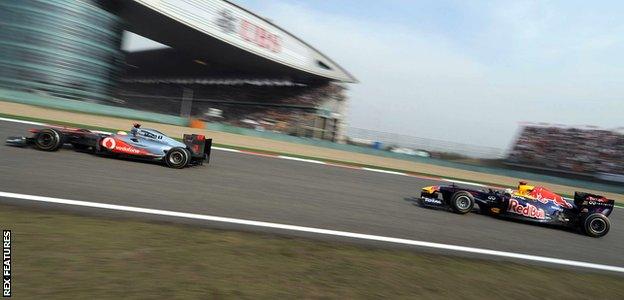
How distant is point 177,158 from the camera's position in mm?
9523

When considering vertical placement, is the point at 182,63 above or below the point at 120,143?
above

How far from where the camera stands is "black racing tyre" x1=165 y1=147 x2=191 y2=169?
949cm

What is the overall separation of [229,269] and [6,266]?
1861 mm

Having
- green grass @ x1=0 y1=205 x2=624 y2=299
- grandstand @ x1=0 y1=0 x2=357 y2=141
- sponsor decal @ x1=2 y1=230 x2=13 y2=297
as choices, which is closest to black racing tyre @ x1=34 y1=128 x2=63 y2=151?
green grass @ x1=0 y1=205 x2=624 y2=299

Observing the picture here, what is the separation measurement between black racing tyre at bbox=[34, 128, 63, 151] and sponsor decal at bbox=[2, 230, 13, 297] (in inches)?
203

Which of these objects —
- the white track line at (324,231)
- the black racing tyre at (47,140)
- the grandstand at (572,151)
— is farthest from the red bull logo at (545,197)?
the grandstand at (572,151)

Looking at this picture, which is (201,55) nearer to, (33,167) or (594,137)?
(594,137)

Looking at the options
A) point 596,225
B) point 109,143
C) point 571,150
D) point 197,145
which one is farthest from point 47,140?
point 571,150

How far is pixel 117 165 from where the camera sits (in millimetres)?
8734

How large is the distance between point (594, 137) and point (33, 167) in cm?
2648

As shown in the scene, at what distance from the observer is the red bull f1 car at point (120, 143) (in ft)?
29.3

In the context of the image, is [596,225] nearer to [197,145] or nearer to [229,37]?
[197,145]

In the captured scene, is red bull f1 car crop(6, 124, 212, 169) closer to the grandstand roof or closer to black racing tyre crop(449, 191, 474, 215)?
black racing tyre crop(449, 191, 474, 215)

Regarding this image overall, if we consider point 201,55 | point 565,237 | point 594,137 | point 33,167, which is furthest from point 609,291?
point 201,55
